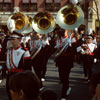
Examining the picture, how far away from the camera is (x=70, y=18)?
9.63m

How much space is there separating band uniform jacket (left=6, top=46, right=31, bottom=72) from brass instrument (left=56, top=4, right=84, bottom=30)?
3575 mm

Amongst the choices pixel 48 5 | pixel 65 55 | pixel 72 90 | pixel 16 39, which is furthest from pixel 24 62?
pixel 48 5

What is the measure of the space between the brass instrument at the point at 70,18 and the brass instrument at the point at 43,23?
1.22m

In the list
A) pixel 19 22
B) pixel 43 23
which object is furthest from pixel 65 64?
pixel 19 22

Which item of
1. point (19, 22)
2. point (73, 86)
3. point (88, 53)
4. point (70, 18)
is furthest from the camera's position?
point (19, 22)

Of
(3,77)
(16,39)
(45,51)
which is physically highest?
(16,39)

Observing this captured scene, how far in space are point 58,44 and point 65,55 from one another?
1.91 feet

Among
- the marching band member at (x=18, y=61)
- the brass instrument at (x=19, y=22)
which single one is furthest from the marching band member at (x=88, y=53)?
the marching band member at (x=18, y=61)

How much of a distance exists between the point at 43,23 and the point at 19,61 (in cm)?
641

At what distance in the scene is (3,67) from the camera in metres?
6.18

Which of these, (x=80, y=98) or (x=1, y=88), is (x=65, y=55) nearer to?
(x=80, y=98)

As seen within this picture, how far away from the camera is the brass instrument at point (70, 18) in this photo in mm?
9180

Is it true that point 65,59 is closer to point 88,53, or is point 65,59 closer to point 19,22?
point 88,53

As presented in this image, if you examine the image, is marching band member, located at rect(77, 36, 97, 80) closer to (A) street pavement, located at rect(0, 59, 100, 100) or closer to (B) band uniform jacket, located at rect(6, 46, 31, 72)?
(A) street pavement, located at rect(0, 59, 100, 100)
